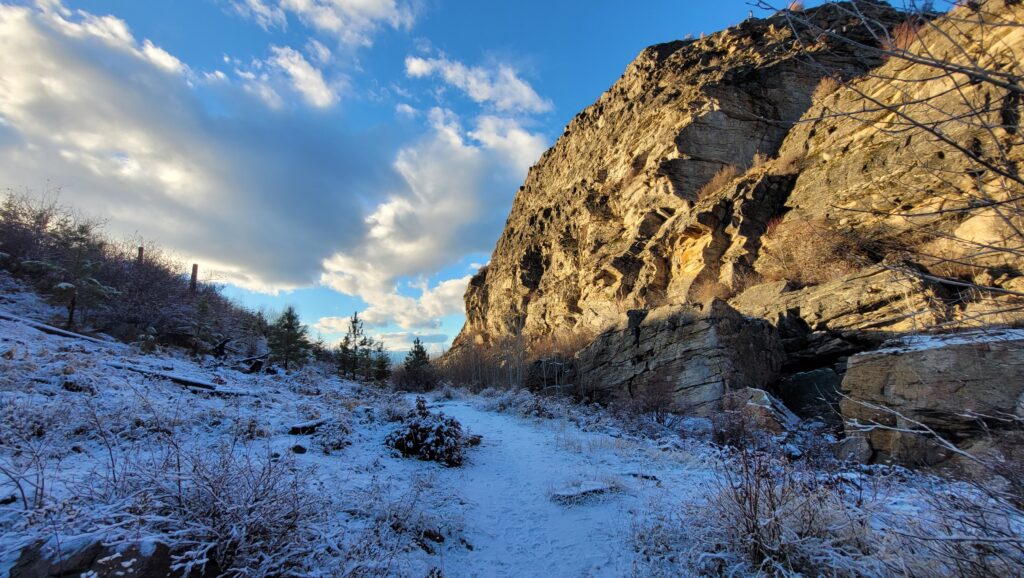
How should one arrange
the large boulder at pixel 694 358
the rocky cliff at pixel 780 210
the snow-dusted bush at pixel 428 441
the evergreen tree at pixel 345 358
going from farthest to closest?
the evergreen tree at pixel 345 358 → the large boulder at pixel 694 358 → the snow-dusted bush at pixel 428 441 → the rocky cliff at pixel 780 210

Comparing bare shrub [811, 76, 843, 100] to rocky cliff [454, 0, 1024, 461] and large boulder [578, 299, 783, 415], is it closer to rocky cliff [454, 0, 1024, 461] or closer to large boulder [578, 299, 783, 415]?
rocky cliff [454, 0, 1024, 461]

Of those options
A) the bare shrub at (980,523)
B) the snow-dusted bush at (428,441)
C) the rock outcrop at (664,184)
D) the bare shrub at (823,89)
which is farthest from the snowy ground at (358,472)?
the bare shrub at (823,89)

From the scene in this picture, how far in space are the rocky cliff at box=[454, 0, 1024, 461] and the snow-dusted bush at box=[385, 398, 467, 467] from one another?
264 inches

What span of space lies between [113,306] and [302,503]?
658 inches

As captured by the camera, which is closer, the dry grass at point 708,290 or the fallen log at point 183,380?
the fallen log at point 183,380

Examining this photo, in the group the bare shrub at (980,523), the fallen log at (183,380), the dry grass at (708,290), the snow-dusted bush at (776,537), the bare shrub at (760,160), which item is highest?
the bare shrub at (760,160)

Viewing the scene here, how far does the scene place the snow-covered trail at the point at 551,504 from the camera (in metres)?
4.34

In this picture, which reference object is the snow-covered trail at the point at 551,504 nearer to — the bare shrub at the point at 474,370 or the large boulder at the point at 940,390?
the large boulder at the point at 940,390

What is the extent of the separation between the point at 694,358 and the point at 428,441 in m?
9.41

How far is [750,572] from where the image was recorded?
3.51 metres

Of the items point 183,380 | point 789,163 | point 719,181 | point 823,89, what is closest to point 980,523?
point 183,380

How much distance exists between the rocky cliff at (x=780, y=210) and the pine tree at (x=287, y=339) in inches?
661

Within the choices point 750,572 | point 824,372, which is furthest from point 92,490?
point 824,372

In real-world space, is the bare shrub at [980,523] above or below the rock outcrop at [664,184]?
below
